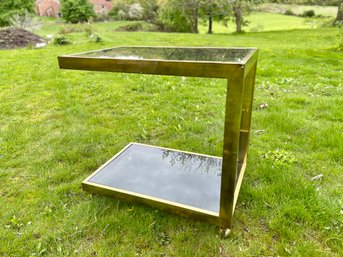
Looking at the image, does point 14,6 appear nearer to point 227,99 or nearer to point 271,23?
point 271,23

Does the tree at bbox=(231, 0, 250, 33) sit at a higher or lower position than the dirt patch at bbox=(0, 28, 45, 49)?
higher

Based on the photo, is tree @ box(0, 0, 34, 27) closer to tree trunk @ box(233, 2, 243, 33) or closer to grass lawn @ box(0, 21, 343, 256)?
tree trunk @ box(233, 2, 243, 33)

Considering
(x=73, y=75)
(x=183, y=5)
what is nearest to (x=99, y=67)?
(x=73, y=75)

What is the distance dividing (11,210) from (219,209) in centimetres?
122

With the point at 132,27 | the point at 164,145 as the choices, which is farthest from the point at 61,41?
the point at 132,27

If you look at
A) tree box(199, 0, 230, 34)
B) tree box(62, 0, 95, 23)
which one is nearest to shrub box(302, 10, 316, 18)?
tree box(199, 0, 230, 34)

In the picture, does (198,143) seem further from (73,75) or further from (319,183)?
(73,75)

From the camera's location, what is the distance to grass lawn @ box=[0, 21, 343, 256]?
1.34 metres

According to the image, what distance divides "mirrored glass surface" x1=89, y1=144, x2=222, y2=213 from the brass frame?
0.06m

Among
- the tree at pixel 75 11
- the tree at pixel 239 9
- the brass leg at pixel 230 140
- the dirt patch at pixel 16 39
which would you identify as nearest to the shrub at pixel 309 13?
the tree at pixel 239 9

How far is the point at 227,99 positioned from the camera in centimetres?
110

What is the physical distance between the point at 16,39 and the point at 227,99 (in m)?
8.83

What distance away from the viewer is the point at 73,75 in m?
4.39

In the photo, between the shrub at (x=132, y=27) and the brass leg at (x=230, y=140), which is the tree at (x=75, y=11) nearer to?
the shrub at (x=132, y=27)
